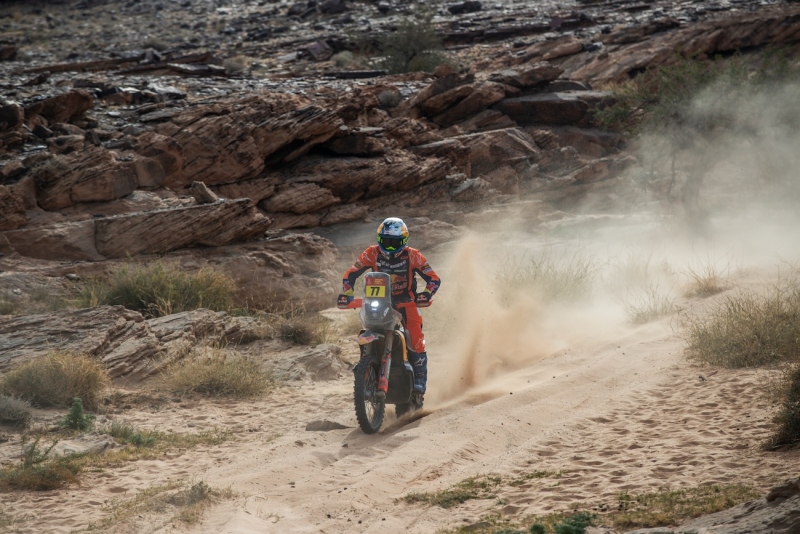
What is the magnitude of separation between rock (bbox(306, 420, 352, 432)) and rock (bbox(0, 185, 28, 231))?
10.5 m

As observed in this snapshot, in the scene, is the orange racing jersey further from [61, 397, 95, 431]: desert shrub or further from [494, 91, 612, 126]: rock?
[494, 91, 612, 126]: rock

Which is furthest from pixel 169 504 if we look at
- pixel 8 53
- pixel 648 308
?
pixel 8 53

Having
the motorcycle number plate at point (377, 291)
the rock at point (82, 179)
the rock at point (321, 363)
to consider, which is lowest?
the rock at point (321, 363)

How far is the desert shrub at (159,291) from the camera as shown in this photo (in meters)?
13.9

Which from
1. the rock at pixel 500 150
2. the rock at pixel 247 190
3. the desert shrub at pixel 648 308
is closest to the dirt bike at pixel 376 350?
the desert shrub at pixel 648 308

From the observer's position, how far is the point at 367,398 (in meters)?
8.36

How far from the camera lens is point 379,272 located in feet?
29.2

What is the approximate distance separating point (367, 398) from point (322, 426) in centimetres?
99

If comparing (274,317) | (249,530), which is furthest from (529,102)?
(249,530)

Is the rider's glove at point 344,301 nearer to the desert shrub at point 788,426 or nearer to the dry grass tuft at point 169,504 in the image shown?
the dry grass tuft at point 169,504

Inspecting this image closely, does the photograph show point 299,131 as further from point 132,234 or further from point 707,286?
point 707,286

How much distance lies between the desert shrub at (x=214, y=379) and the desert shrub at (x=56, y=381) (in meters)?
1.02

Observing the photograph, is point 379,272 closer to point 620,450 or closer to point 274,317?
point 620,450

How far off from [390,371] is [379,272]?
1144 mm
